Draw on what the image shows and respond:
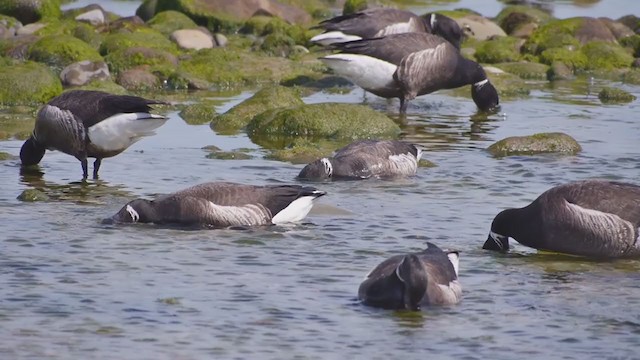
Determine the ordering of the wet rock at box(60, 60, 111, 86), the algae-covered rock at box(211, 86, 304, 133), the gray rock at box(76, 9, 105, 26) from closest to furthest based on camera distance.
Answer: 1. the algae-covered rock at box(211, 86, 304, 133)
2. the wet rock at box(60, 60, 111, 86)
3. the gray rock at box(76, 9, 105, 26)

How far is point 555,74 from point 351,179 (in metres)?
12.2

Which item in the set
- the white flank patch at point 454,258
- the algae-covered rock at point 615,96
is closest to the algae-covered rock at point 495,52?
the algae-covered rock at point 615,96

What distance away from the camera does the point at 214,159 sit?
55.9 ft

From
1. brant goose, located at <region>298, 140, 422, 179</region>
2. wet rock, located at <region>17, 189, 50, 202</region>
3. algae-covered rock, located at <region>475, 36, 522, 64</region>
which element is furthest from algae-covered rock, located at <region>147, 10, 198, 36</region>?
wet rock, located at <region>17, 189, 50, 202</region>

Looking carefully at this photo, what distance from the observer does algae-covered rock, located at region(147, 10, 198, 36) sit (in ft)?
94.9

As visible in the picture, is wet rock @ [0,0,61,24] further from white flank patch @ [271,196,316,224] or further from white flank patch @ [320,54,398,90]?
white flank patch @ [271,196,316,224]

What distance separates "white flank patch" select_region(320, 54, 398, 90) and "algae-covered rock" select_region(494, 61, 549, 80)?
5.37m

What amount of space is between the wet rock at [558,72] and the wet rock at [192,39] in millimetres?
7258

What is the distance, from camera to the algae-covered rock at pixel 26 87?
21.0 metres

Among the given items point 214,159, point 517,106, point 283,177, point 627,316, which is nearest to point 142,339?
point 627,316

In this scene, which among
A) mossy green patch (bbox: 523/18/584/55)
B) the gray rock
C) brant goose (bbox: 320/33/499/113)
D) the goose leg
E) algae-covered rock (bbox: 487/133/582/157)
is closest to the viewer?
the goose leg

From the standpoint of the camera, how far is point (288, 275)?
36.7ft

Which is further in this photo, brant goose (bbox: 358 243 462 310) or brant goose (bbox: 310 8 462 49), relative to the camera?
brant goose (bbox: 310 8 462 49)

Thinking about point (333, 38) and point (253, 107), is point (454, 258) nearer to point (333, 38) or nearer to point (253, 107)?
point (253, 107)
